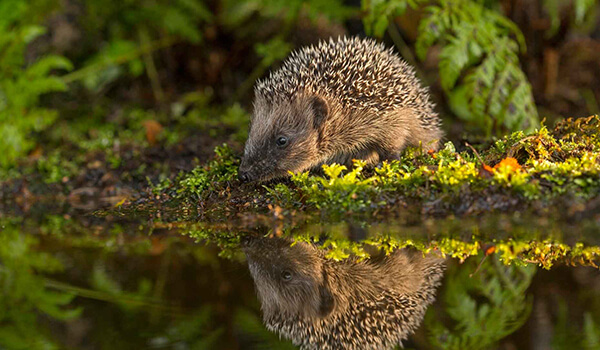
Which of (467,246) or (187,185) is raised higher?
(187,185)

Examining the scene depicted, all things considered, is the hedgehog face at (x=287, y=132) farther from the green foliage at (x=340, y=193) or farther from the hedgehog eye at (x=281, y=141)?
the green foliage at (x=340, y=193)

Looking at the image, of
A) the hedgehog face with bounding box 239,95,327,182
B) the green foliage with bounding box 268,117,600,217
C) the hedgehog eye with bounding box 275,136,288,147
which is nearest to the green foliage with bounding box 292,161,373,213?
the green foliage with bounding box 268,117,600,217

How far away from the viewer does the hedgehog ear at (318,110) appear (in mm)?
5988

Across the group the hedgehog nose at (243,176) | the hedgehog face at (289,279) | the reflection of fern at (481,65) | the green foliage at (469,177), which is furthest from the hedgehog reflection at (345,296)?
the reflection of fern at (481,65)

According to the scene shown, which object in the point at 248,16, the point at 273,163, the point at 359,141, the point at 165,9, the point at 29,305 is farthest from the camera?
the point at 248,16

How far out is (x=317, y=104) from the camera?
601cm

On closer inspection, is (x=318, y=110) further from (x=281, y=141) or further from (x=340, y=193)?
(x=340, y=193)

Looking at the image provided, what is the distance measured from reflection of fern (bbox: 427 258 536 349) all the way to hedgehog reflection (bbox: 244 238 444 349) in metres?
0.13

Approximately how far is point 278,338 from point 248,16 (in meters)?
8.02

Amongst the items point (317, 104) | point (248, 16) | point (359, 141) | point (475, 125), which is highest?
point (248, 16)

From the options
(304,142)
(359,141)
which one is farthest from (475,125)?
(304,142)

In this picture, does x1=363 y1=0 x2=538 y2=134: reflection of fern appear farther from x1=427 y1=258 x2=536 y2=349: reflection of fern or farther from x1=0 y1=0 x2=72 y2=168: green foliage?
x1=0 y1=0 x2=72 y2=168: green foliage

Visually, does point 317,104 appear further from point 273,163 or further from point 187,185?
point 187,185

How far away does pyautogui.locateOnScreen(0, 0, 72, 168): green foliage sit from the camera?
7.65m
